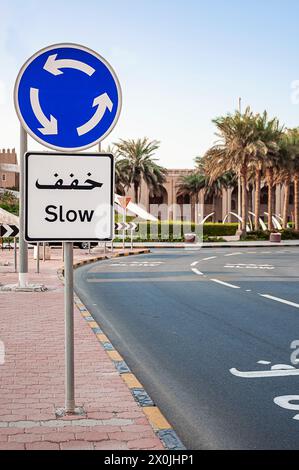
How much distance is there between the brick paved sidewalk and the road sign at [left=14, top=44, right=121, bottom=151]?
6.97 ft

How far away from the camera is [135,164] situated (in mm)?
66375

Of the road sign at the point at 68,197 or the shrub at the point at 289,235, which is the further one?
the shrub at the point at 289,235

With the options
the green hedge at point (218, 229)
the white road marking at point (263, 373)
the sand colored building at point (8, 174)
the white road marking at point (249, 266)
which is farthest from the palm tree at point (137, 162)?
the white road marking at point (263, 373)

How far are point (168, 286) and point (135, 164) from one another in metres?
50.2

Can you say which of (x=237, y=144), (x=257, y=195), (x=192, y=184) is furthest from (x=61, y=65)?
(x=192, y=184)

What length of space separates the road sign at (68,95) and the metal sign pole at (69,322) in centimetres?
86

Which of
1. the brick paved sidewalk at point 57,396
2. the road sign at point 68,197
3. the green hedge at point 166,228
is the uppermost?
the road sign at point 68,197

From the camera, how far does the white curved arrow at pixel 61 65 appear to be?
5.11 metres

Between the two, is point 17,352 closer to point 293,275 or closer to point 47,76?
point 47,76

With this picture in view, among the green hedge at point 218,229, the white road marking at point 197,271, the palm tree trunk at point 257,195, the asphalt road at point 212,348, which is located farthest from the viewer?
the green hedge at point 218,229

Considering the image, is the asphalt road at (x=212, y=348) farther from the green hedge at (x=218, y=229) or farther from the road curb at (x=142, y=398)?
the green hedge at (x=218, y=229)

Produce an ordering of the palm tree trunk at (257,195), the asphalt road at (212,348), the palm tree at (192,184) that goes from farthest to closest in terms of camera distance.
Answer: the palm tree at (192,184), the palm tree trunk at (257,195), the asphalt road at (212,348)

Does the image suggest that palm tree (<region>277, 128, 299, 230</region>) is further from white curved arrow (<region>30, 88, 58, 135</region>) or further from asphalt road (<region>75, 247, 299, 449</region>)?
white curved arrow (<region>30, 88, 58, 135</region>)

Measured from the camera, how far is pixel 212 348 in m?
8.66
